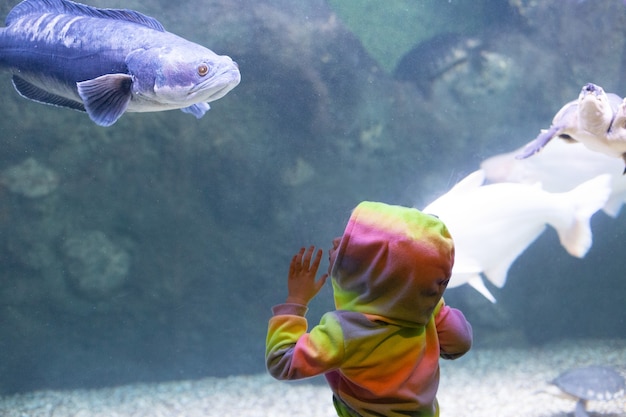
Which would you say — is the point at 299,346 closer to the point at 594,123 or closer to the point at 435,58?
the point at 594,123

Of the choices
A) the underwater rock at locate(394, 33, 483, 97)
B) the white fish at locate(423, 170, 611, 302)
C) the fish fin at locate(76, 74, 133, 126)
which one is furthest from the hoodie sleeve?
the underwater rock at locate(394, 33, 483, 97)

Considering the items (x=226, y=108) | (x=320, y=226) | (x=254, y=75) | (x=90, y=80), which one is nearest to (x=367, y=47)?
(x=254, y=75)

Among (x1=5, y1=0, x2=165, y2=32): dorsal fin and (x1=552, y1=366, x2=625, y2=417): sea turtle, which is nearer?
(x1=5, y1=0, x2=165, y2=32): dorsal fin

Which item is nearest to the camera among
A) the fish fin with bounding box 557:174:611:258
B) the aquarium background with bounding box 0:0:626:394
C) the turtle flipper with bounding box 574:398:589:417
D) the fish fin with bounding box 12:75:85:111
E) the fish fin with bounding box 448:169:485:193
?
the fish fin with bounding box 12:75:85:111

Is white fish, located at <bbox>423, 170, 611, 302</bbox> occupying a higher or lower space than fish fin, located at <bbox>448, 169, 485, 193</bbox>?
lower

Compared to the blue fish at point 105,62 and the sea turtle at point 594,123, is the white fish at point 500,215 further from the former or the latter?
the blue fish at point 105,62

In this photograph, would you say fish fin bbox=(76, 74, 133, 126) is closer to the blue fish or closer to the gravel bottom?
the blue fish

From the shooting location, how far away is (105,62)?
1.97 m

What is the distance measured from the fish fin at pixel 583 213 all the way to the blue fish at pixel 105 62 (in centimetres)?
304

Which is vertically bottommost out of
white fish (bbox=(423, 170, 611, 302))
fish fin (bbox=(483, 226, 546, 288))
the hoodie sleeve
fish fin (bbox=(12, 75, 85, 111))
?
fish fin (bbox=(483, 226, 546, 288))

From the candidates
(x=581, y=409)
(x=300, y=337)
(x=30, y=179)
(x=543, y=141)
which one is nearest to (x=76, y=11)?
(x=300, y=337)

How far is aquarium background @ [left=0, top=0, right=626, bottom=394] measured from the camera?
15.3 feet

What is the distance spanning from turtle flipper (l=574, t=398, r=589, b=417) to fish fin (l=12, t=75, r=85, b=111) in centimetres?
432

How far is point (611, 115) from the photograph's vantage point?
82.8 inches
